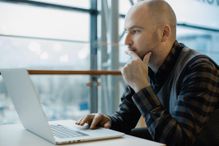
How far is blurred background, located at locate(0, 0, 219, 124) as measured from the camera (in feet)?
11.6

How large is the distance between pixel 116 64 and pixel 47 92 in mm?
888

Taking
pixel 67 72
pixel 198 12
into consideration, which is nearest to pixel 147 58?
pixel 67 72

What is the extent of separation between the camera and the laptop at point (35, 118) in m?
0.98

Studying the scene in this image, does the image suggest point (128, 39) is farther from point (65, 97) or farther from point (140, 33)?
point (65, 97)

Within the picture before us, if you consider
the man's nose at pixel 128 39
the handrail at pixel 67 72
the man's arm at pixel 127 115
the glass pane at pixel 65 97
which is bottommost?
the glass pane at pixel 65 97

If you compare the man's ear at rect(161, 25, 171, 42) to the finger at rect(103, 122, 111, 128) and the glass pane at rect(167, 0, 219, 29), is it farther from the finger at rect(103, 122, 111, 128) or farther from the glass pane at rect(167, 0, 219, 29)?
the glass pane at rect(167, 0, 219, 29)

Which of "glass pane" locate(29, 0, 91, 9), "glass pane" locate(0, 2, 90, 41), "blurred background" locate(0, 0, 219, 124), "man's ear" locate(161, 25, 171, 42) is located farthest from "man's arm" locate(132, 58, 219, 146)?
"glass pane" locate(29, 0, 91, 9)

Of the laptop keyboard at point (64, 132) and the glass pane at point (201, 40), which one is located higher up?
the glass pane at point (201, 40)

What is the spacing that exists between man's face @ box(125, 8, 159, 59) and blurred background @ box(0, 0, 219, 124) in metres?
1.78

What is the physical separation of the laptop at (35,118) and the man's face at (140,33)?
1.32ft

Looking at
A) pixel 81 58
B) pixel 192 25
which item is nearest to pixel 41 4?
pixel 81 58

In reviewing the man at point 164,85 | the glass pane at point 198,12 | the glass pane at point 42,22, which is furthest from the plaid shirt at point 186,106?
the glass pane at point 198,12

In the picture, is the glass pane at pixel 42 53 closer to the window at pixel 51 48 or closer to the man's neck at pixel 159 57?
the window at pixel 51 48

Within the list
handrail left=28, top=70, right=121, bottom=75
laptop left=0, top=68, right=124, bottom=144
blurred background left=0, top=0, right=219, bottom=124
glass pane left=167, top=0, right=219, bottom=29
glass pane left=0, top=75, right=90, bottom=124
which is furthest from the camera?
glass pane left=167, top=0, right=219, bottom=29
